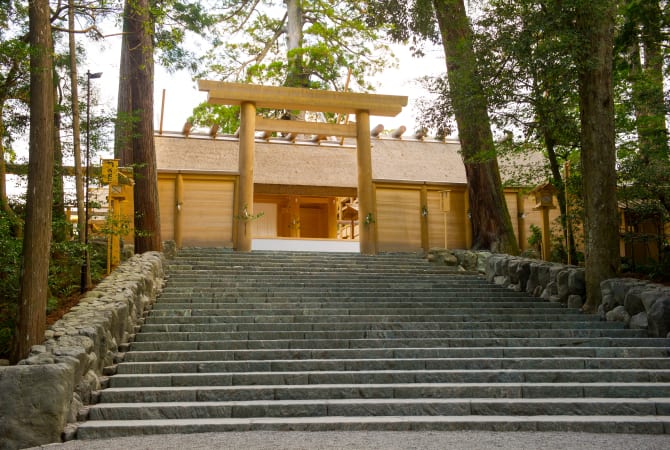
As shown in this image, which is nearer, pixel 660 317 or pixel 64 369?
pixel 64 369

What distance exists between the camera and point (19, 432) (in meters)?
5.50

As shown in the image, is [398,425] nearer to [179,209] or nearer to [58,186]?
[58,186]

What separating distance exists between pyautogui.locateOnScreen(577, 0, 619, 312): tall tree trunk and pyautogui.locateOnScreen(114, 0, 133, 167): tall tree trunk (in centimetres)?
719

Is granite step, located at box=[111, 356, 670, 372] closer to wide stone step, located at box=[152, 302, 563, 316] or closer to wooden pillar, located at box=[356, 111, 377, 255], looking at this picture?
wide stone step, located at box=[152, 302, 563, 316]

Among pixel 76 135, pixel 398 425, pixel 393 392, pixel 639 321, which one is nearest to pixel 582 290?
pixel 639 321

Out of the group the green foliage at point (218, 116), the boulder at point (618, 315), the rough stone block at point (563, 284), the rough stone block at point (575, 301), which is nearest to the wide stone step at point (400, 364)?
the boulder at point (618, 315)

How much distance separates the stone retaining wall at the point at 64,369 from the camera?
18.1 feet

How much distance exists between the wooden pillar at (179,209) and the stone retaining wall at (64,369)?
6.05m

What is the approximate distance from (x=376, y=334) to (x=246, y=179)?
7.08 metres

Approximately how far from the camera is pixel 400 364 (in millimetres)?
7289

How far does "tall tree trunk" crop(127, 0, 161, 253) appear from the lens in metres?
13.0

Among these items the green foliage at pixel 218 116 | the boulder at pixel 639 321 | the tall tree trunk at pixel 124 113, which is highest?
the green foliage at pixel 218 116

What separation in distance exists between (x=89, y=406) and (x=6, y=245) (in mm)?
3521

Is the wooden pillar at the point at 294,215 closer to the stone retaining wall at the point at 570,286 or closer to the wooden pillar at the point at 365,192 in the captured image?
the wooden pillar at the point at 365,192
